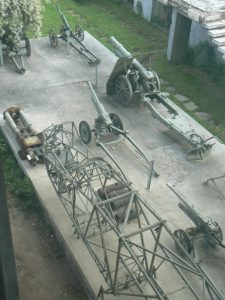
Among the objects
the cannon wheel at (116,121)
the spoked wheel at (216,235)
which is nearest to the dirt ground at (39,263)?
the spoked wheel at (216,235)

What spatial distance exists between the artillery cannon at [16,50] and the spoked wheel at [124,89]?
3468 millimetres

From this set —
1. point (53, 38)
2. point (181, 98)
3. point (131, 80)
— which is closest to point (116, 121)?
point (131, 80)

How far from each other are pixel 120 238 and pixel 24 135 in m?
4.92

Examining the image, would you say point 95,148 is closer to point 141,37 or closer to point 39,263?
point 39,263

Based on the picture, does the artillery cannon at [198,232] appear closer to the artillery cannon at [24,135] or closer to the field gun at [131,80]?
the artillery cannon at [24,135]

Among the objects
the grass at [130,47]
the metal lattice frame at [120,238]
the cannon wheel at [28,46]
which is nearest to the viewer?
the metal lattice frame at [120,238]

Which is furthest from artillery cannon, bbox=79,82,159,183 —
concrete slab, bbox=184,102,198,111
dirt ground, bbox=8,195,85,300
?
concrete slab, bbox=184,102,198,111

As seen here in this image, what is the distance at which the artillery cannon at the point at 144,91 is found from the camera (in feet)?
36.7

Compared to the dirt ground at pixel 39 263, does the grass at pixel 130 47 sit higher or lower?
higher

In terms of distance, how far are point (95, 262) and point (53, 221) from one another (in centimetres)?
157

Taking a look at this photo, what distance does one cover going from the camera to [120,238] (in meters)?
6.71

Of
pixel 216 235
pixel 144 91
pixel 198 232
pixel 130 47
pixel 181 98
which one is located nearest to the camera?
pixel 216 235

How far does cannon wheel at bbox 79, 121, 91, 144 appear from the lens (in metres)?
10.9

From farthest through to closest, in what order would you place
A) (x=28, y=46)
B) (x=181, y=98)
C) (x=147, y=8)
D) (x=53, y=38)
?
(x=147, y=8)
(x=53, y=38)
(x=28, y=46)
(x=181, y=98)
